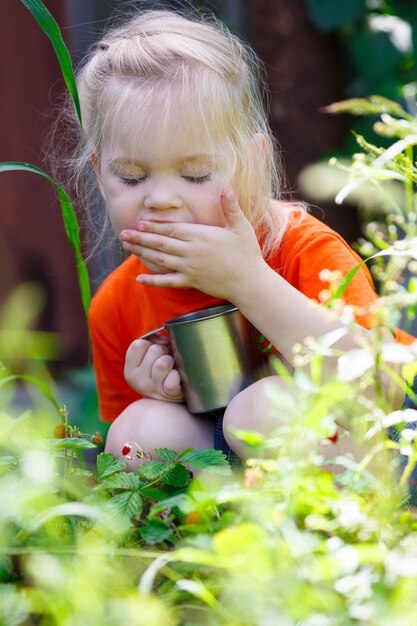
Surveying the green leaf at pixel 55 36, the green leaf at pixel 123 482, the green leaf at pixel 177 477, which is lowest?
the green leaf at pixel 177 477

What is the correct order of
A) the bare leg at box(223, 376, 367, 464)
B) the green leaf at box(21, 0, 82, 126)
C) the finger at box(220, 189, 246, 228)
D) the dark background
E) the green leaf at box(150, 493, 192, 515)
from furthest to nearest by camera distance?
the dark background, the finger at box(220, 189, 246, 228), the bare leg at box(223, 376, 367, 464), the green leaf at box(21, 0, 82, 126), the green leaf at box(150, 493, 192, 515)

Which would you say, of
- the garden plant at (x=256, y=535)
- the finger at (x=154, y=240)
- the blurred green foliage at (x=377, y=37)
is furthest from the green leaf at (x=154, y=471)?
the blurred green foliage at (x=377, y=37)

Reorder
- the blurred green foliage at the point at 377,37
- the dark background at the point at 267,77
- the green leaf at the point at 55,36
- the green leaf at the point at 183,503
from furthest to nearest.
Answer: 1. the dark background at the point at 267,77
2. the blurred green foliage at the point at 377,37
3. the green leaf at the point at 55,36
4. the green leaf at the point at 183,503

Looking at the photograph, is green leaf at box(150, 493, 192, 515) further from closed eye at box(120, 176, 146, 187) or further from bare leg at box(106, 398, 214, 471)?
closed eye at box(120, 176, 146, 187)

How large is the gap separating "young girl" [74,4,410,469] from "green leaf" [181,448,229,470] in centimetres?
29

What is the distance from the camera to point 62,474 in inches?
52.4

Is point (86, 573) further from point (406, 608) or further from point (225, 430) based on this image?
point (225, 430)

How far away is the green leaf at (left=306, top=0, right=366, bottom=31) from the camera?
10.9ft

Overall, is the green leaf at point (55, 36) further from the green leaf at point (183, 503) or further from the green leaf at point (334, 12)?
the green leaf at point (334, 12)

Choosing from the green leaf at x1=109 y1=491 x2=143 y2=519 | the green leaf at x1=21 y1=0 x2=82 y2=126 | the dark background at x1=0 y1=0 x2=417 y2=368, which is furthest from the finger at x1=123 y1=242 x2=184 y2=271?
the dark background at x1=0 y1=0 x2=417 y2=368

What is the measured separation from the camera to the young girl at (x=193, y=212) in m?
1.63

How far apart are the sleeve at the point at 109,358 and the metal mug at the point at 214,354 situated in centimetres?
40

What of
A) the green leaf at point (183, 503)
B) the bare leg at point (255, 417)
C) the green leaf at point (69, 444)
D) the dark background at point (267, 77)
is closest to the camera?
the green leaf at point (183, 503)

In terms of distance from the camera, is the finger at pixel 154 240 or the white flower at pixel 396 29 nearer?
the finger at pixel 154 240
